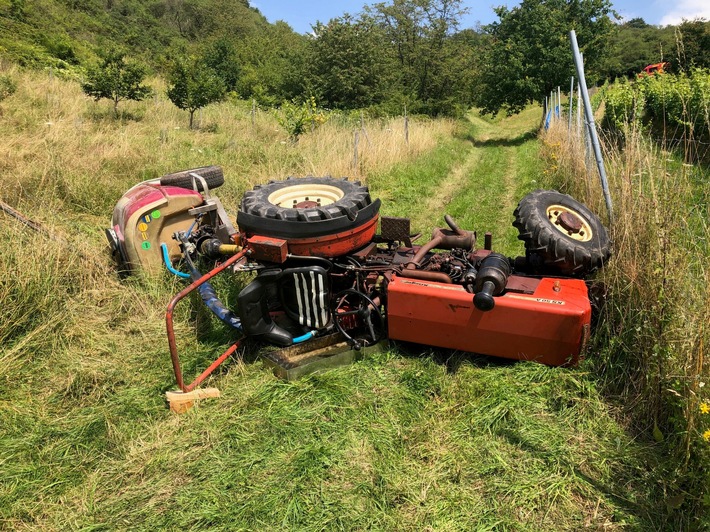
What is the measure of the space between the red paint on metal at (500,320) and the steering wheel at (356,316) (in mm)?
212

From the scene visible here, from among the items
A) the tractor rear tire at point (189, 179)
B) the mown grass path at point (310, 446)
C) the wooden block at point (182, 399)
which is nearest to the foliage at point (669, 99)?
the tractor rear tire at point (189, 179)

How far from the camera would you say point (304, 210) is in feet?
11.4

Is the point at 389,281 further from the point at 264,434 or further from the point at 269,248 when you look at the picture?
the point at 264,434

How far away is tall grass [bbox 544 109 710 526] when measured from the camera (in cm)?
237

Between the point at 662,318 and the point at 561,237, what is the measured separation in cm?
91

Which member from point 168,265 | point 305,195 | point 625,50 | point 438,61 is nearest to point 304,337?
point 305,195

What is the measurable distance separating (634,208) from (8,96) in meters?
13.8

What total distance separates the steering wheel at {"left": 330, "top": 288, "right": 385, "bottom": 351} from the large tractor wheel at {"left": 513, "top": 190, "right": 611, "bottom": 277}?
129cm

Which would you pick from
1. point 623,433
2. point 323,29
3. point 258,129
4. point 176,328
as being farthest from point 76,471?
point 323,29

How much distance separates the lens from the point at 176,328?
13.8 ft

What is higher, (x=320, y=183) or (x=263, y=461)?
(x=320, y=183)

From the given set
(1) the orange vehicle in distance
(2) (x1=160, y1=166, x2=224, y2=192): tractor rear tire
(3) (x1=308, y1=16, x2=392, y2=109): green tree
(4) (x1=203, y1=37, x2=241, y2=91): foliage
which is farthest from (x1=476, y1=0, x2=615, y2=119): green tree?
(2) (x1=160, y1=166, x2=224, y2=192): tractor rear tire

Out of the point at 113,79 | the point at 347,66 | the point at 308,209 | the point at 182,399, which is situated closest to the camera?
the point at 182,399

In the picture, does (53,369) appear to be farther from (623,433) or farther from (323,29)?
(323,29)
